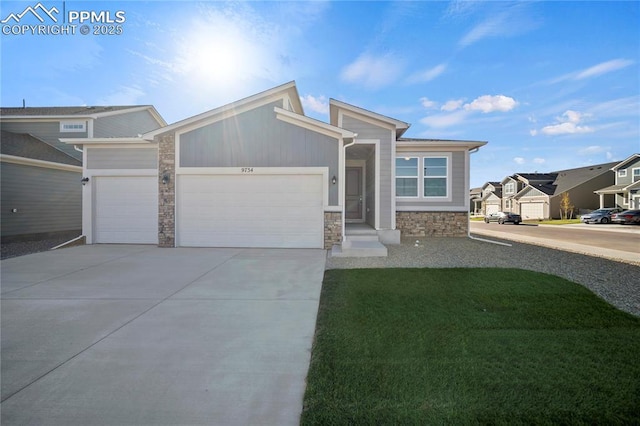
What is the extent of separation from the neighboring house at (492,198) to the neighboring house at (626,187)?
13.6m

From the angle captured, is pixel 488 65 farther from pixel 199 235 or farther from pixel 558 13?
pixel 199 235

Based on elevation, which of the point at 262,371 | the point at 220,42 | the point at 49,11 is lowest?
the point at 262,371

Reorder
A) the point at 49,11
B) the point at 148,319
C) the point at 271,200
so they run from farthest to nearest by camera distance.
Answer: the point at 271,200 → the point at 49,11 → the point at 148,319

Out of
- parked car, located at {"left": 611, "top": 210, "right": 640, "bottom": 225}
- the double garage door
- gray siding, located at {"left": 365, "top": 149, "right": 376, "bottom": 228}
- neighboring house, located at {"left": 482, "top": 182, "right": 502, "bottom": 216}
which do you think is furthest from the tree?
the double garage door

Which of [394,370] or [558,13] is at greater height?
[558,13]

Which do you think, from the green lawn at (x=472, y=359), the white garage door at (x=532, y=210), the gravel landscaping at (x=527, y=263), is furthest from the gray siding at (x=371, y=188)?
the white garage door at (x=532, y=210)

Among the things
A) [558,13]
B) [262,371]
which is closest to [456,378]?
[262,371]

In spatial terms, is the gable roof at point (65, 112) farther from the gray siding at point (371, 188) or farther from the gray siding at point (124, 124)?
the gray siding at point (371, 188)

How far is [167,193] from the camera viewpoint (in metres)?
9.18

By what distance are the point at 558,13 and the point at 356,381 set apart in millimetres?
11841

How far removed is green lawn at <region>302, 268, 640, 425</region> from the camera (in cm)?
203

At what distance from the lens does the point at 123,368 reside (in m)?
2.65

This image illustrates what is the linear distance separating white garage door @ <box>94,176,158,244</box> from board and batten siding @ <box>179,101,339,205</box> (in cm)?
199

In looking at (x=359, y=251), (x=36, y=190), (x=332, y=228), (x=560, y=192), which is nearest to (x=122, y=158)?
(x=36, y=190)
